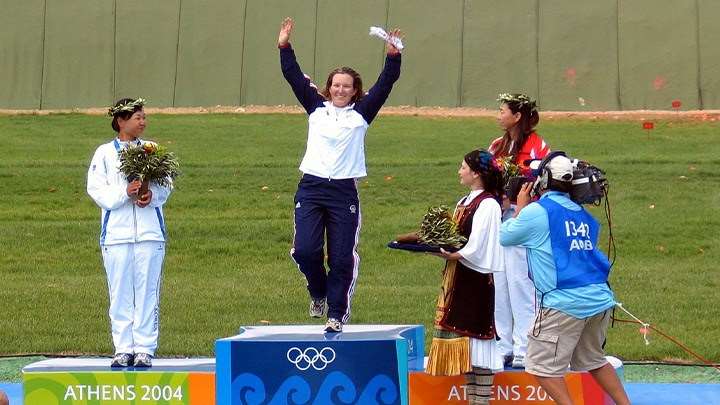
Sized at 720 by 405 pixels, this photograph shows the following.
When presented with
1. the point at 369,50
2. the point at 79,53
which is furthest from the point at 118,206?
the point at 79,53

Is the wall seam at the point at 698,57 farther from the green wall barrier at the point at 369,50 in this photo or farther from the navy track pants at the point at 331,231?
the navy track pants at the point at 331,231

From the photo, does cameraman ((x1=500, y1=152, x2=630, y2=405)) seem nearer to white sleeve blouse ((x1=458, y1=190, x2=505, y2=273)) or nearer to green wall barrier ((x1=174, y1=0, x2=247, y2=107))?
white sleeve blouse ((x1=458, y1=190, x2=505, y2=273))

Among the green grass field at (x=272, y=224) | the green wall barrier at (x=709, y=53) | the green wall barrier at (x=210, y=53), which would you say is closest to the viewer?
the green grass field at (x=272, y=224)

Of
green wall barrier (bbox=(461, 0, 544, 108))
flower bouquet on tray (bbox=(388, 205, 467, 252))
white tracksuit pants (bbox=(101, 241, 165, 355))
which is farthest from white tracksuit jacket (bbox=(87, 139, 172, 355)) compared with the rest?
green wall barrier (bbox=(461, 0, 544, 108))

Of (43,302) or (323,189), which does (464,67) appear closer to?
(43,302)

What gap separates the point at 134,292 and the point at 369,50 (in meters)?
15.9

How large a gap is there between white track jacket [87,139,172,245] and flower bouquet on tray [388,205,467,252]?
1517 mm

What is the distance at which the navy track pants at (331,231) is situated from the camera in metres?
7.49

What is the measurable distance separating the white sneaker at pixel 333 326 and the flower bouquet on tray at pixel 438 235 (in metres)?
0.75

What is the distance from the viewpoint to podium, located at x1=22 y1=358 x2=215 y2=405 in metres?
7.23

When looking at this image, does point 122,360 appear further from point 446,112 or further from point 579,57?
point 579,57

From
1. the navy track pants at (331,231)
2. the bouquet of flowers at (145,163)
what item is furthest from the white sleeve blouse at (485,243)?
the bouquet of flowers at (145,163)

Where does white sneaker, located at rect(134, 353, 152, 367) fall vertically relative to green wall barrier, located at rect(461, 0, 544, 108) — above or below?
below

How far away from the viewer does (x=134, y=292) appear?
24.6 feet
